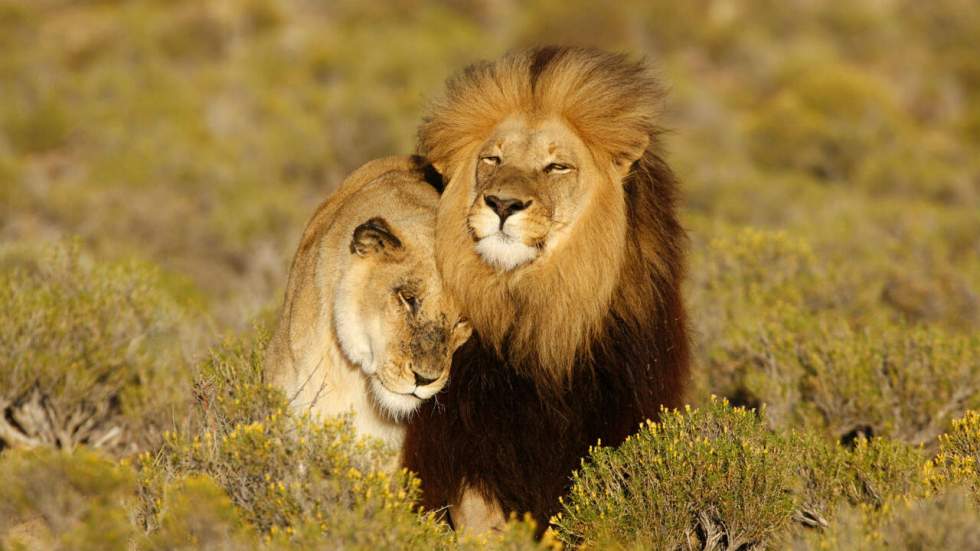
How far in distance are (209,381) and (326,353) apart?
0.64m

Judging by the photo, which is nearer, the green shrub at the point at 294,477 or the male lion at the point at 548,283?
the green shrub at the point at 294,477

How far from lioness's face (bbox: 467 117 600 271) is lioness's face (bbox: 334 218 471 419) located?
35cm

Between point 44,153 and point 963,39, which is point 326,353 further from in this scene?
point 963,39

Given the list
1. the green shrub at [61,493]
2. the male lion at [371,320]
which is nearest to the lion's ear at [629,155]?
the male lion at [371,320]

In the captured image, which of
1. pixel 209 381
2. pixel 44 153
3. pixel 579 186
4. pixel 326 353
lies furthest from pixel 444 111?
pixel 44 153

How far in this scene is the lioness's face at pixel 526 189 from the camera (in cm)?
478

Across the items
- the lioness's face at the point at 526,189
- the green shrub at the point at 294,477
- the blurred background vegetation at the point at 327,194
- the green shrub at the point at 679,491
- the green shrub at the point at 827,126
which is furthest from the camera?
the green shrub at the point at 827,126

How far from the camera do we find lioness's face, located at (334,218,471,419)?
4.85 metres

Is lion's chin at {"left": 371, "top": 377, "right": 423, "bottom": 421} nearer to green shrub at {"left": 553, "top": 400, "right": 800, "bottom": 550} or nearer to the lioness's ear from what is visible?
the lioness's ear

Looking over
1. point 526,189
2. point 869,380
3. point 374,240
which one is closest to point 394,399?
point 374,240

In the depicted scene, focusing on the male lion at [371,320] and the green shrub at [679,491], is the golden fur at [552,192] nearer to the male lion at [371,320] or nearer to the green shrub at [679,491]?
the male lion at [371,320]

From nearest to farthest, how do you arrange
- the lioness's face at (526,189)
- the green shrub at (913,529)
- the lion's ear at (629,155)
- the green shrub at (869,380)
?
the green shrub at (913,529)
the lioness's face at (526,189)
the lion's ear at (629,155)
the green shrub at (869,380)

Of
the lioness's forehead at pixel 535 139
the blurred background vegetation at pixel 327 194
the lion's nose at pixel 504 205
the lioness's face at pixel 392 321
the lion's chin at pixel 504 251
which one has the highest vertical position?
the lioness's forehead at pixel 535 139

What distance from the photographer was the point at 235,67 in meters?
29.4
